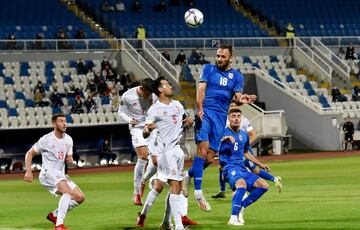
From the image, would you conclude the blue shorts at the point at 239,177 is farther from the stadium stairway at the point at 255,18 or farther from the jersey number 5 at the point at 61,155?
the stadium stairway at the point at 255,18

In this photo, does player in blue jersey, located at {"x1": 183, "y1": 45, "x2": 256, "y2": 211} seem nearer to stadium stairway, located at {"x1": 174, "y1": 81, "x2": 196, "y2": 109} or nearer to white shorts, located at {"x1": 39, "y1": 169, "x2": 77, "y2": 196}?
white shorts, located at {"x1": 39, "y1": 169, "x2": 77, "y2": 196}

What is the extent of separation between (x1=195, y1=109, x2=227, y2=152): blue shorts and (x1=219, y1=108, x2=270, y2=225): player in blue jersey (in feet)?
0.66

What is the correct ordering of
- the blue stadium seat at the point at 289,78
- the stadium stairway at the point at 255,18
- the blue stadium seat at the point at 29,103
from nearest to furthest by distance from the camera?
1. the blue stadium seat at the point at 29,103
2. the blue stadium seat at the point at 289,78
3. the stadium stairway at the point at 255,18

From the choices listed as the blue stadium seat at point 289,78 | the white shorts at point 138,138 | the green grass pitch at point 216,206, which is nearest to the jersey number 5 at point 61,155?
the green grass pitch at point 216,206

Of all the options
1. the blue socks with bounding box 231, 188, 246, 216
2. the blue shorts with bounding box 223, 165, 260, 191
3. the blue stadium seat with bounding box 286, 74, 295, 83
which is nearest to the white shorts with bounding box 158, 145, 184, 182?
the blue socks with bounding box 231, 188, 246, 216

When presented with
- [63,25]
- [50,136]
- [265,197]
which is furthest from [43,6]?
[50,136]

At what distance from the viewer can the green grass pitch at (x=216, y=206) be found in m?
15.1

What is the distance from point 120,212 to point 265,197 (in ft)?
12.5

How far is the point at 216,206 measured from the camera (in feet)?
60.2

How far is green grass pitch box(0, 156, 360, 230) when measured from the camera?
15.1m

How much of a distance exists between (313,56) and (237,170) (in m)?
37.3

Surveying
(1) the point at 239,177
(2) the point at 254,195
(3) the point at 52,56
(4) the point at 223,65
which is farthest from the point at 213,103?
(3) the point at 52,56

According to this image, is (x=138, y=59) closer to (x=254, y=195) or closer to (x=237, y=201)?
(x=254, y=195)

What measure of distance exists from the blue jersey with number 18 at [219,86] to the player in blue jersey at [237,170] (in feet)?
1.82
